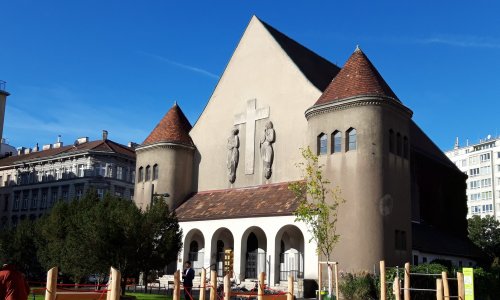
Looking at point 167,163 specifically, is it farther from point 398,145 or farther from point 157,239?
point 398,145

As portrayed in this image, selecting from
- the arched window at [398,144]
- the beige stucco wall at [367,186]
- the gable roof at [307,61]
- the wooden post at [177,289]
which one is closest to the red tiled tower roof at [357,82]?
the beige stucco wall at [367,186]

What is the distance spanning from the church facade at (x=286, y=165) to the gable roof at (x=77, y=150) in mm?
29691

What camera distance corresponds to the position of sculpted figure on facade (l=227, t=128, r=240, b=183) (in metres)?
42.5

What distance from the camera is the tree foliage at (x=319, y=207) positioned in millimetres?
29438

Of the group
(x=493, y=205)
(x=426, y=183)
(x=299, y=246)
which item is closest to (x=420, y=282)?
(x=299, y=246)

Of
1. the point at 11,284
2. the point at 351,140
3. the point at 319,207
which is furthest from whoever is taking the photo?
the point at 351,140

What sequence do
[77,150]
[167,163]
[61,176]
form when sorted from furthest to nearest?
[61,176] → [77,150] → [167,163]

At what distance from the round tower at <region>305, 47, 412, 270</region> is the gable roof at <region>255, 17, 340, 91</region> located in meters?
4.70

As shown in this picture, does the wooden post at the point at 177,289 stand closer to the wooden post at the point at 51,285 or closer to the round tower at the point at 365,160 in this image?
the wooden post at the point at 51,285

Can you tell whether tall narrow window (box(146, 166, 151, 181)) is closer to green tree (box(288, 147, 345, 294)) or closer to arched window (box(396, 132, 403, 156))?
green tree (box(288, 147, 345, 294))

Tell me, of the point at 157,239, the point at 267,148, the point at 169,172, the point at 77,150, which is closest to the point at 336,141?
the point at 267,148

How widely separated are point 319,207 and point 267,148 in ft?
37.7

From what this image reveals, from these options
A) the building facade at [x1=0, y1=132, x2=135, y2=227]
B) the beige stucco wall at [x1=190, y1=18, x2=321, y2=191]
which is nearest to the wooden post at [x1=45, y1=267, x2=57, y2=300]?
the beige stucco wall at [x1=190, y1=18, x2=321, y2=191]

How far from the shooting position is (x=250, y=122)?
42.5m
